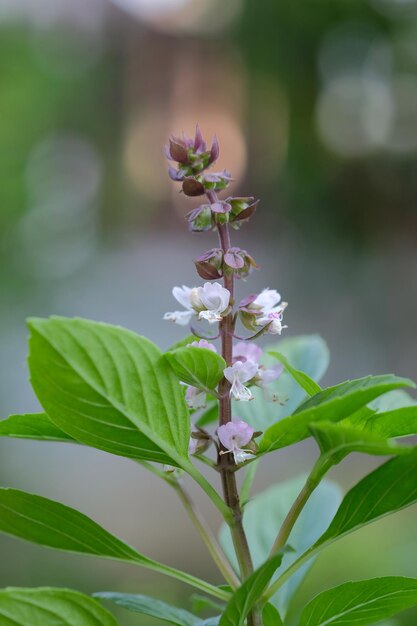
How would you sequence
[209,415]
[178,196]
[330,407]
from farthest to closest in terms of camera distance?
[178,196], [209,415], [330,407]

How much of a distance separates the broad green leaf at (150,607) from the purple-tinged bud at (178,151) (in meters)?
0.23

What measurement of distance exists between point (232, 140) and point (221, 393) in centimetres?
434

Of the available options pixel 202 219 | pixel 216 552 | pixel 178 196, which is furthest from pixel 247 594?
pixel 178 196

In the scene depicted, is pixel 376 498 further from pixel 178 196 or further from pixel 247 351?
pixel 178 196

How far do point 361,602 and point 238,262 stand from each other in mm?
183

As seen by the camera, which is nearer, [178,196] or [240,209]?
[240,209]

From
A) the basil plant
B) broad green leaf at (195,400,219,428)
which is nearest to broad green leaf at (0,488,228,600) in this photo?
the basil plant

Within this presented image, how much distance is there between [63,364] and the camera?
11.7 inches

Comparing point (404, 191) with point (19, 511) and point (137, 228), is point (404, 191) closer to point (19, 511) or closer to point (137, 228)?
point (137, 228)

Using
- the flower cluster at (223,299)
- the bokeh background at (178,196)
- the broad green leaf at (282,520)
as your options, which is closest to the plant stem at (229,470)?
the flower cluster at (223,299)

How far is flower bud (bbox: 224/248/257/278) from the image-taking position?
0.35 metres

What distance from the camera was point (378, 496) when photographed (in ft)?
1.15

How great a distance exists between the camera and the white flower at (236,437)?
1.10 ft

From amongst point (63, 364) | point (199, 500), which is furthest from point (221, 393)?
point (199, 500)
